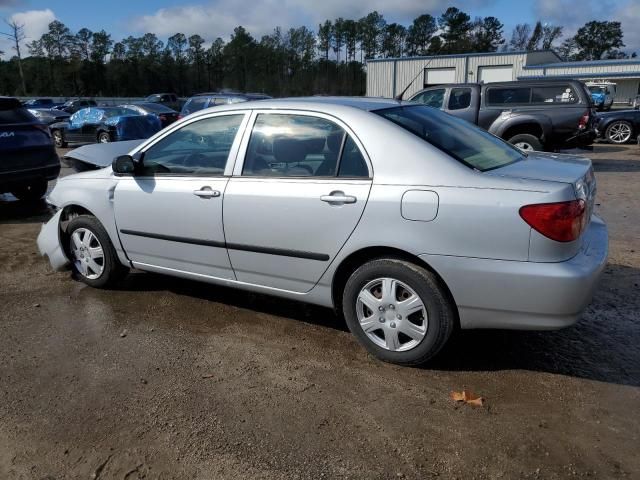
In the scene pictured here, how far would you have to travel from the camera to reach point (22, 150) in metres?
7.95

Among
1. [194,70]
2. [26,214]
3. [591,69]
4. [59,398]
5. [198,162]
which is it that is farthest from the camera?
[194,70]

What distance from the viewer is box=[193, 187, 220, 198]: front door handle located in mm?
3827

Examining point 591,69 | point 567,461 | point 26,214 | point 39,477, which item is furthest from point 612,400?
point 591,69

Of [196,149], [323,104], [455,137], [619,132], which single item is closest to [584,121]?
Answer: [619,132]

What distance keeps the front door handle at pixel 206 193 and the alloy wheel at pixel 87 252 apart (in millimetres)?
1324

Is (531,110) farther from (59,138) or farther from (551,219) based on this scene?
(59,138)

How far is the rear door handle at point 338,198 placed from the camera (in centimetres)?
329

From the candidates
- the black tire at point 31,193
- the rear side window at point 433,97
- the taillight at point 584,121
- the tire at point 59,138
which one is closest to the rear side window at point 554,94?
the taillight at point 584,121

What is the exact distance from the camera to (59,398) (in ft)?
10.4

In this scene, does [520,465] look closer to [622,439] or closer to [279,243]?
[622,439]

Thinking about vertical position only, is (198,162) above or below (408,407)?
above

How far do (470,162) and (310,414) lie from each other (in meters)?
1.71

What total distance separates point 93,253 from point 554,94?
34.2ft

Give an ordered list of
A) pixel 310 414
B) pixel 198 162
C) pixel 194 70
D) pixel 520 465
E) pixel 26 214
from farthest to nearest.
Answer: pixel 194 70 → pixel 26 214 → pixel 198 162 → pixel 310 414 → pixel 520 465
